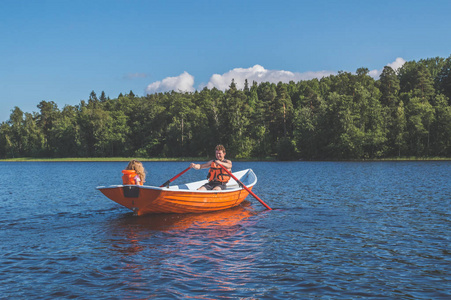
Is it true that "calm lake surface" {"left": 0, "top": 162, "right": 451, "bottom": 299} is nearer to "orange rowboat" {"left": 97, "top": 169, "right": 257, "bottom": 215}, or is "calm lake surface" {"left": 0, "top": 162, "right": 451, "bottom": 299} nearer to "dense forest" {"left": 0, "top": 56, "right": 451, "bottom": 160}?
"orange rowboat" {"left": 97, "top": 169, "right": 257, "bottom": 215}

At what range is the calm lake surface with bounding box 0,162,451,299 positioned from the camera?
6379mm

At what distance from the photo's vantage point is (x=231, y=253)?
847cm

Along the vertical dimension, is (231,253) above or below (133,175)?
below

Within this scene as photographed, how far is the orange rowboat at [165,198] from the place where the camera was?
37.9ft

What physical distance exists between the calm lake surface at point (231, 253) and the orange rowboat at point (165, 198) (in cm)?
37

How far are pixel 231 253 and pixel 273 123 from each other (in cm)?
7957

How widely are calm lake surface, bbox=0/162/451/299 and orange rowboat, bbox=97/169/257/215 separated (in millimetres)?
373

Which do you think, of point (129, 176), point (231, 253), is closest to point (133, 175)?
point (129, 176)

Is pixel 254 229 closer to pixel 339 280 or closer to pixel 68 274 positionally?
pixel 339 280

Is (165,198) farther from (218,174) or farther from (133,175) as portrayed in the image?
(218,174)

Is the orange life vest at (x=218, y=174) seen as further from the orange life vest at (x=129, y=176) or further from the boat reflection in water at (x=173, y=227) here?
the orange life vest at (x=129, y=176)

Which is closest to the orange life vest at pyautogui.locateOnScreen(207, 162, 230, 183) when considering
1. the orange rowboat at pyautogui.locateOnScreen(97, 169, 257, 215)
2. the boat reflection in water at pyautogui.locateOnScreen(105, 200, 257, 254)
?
the orange rowboat at pyautogui.locateOnScreen(97, 169, 257, 215)

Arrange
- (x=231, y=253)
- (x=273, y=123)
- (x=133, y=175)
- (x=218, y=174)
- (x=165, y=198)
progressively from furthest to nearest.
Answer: (x=273, y=123), (x=218, y=174), (x=133, y=175), (x=165, y=198), (x=231, y=253)

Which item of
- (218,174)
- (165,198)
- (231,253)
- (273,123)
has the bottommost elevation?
(231,253)
